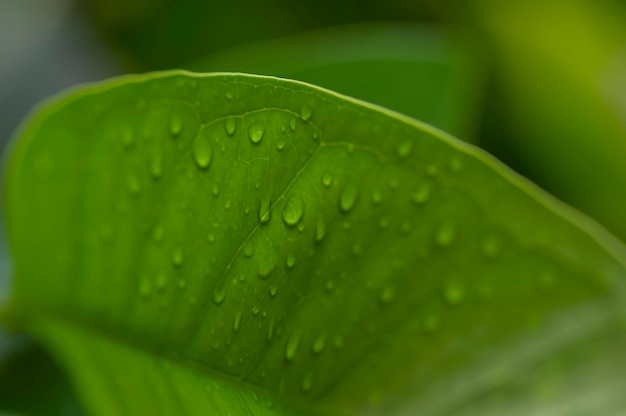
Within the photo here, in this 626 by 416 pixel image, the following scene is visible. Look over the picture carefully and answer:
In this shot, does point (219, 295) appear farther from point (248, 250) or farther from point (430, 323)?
point (430, 323)

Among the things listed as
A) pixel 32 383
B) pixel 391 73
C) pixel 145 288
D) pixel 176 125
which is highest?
pixel 391 73

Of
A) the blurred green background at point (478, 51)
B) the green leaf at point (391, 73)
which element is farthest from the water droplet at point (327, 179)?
the blurred green background at point (478, 51)

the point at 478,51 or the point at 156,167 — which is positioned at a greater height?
the point at 478,51

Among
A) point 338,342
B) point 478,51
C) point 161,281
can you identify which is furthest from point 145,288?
point 478,51

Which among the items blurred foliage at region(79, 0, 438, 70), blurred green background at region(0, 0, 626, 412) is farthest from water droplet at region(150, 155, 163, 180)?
blurred foliage at region(79, 0, 438, 70)

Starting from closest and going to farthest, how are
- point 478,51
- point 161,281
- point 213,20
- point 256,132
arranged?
point 256,132 < point 161,281 < point 478,51 < point 213,20

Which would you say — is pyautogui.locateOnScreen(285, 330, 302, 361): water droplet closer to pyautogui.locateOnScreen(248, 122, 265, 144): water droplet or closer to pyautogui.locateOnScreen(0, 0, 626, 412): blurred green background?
pyautogui.locateOnScreen(248, 122, 265, 144): water droplet

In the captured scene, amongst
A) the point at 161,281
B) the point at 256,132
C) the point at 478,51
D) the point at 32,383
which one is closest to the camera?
the point at 256,132
